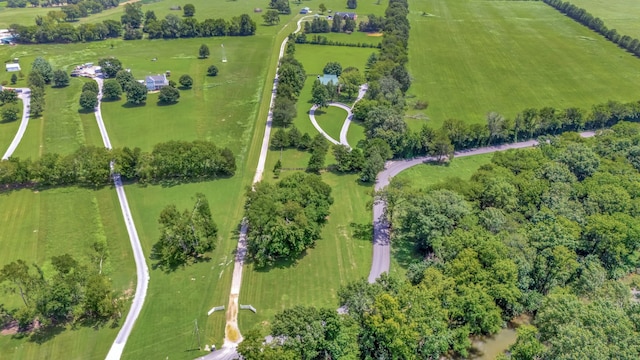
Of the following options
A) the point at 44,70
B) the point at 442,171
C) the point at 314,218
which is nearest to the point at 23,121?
the point at 44,70

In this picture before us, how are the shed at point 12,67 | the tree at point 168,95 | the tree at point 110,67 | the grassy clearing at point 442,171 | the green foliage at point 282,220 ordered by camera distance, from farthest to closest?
1. the shed at point 12,67
2. the tree at point 110,67
3. the tree at point 168,95
4. the grassy clearing at point 442,171
5. the green foliage at point 282,220

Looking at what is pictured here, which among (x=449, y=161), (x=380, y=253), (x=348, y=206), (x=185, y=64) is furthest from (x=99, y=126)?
(x=449, y=161)

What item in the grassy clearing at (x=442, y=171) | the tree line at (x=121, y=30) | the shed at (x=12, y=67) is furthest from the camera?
Answer: the tree line at (x=121, y=30)

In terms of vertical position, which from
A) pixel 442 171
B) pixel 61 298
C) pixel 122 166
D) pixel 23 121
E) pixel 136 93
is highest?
pixel 136 93

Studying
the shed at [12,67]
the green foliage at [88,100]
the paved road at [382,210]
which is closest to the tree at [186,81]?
the green foliage at [88,100]

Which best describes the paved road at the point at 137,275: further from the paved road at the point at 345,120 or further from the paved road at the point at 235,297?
the paved road at the point at 345,120

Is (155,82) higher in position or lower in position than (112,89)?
lower

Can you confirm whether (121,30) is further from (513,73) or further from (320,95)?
(513,73)
